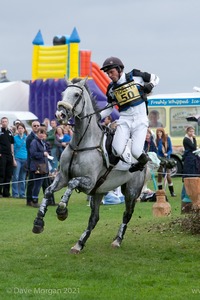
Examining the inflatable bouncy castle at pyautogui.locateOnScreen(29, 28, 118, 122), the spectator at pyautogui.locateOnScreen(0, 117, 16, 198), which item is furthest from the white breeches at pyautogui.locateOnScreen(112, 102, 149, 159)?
the inflatable bouncy castle at pyautogui.locateOnScreen(29, 28, 118, 122)

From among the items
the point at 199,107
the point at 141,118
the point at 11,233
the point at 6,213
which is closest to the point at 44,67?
the point at 199,107

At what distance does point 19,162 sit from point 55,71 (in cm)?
1684

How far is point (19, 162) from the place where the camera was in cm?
2359

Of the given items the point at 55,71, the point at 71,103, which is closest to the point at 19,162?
the point at 71,103

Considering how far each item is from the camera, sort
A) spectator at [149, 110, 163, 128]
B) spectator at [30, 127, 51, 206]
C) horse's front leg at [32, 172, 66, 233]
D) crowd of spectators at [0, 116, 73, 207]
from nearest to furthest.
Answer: horse's front leg at [32, 172, 66, 233], spectator at [30, 127, 51, 206], crowd of spectators at [0, 116, 73, 207], spectator at [149, 110, 163, 128]

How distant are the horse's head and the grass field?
2.01 meters

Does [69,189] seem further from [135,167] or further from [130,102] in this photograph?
[130,102]

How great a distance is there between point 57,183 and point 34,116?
26.2m

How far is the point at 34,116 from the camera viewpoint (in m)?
37.6

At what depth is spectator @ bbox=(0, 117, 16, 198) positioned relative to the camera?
22516 mm

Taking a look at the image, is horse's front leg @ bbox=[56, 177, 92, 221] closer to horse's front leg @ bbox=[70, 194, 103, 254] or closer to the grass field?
the grass field

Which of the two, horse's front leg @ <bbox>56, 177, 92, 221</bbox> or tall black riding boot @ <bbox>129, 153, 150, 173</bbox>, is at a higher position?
tall black riding boot @ <bbox>129, 153, 150, 173</bbox>

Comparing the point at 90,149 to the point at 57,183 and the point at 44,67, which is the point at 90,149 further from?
the point at 44,67

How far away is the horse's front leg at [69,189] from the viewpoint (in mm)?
11148
